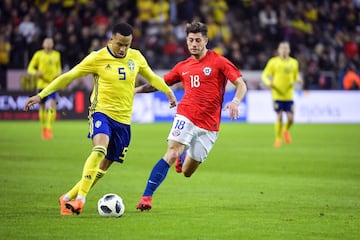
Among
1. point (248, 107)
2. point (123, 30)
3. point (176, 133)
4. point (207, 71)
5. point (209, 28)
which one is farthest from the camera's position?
point (209, 28)

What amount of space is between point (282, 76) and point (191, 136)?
44.1ft

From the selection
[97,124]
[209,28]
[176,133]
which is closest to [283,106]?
[209,28]

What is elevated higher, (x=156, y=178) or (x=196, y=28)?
(x=196, y=28)

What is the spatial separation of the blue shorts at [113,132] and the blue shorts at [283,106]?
13683 millimetres

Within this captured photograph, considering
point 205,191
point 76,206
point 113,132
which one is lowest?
point 205,191

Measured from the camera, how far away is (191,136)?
36.6 feet

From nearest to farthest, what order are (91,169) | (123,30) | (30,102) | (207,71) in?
(30,102) → (91,169) → (123,30) → (207,71)

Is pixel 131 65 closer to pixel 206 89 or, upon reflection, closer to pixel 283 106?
pixel 206 89

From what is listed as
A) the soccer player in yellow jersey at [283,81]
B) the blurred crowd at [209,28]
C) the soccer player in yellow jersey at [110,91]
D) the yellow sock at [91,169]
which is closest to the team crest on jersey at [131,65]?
the soccer player in yellow jersey at [110,91]

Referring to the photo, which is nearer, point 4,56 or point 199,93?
point 199,93

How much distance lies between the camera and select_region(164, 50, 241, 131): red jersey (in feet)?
36.9

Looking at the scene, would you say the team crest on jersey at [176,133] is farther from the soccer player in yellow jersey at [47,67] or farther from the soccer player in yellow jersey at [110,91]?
the soccer player in yellow jersey at [47,67]

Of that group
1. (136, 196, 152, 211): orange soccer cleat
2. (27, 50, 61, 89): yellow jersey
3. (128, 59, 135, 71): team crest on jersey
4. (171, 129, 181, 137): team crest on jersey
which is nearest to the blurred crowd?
(27, 50, 61, 89): yellow jersey

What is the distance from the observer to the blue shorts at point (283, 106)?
23.9 m
